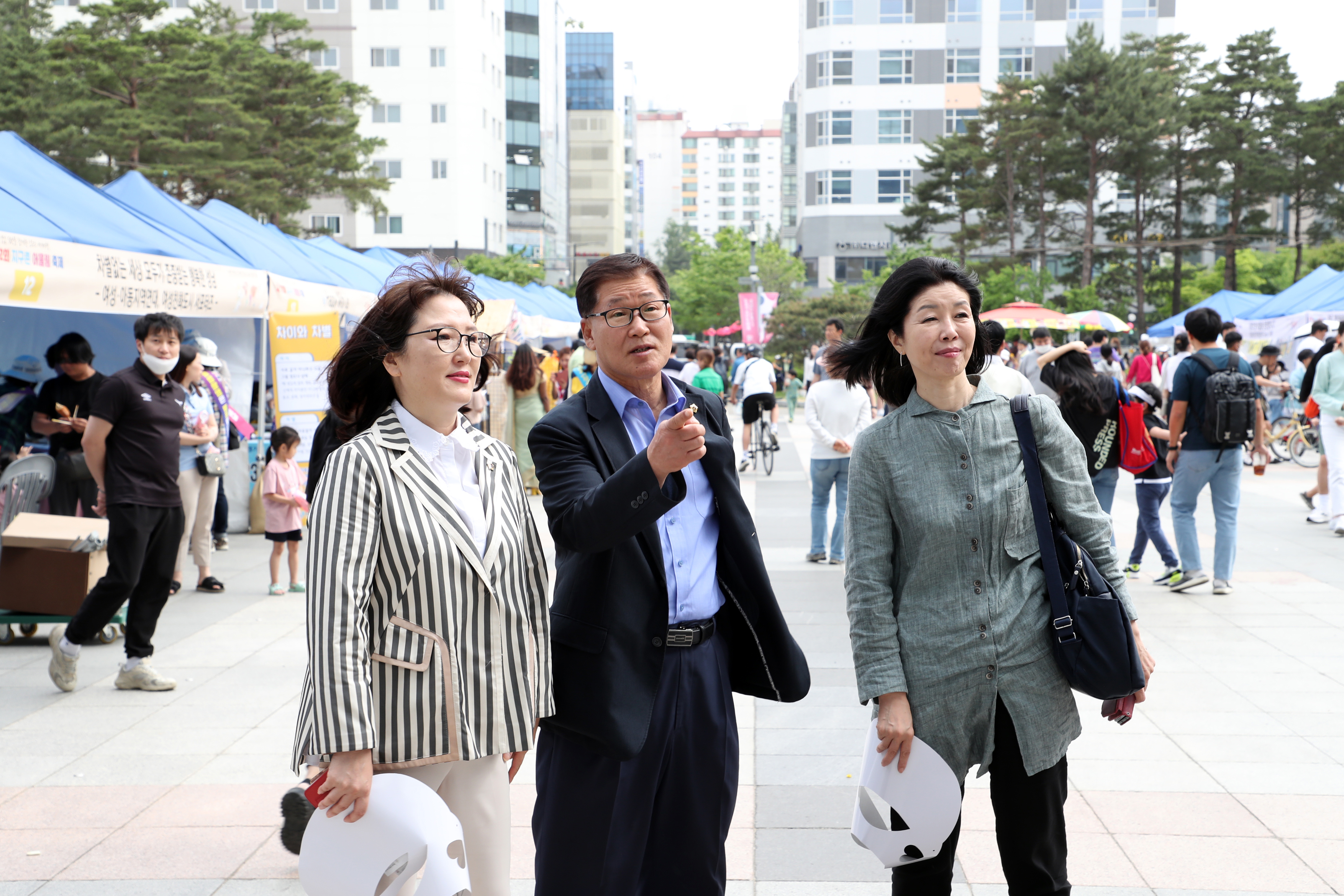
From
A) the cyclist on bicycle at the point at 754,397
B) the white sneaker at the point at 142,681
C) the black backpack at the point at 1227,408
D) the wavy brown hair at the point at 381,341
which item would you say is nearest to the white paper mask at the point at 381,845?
the wavy brown hair at the point at 381,341

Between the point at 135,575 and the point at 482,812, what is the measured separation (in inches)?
150

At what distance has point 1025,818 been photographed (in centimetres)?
258

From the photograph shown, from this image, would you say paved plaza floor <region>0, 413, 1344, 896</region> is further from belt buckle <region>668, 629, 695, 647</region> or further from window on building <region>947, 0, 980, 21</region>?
window on building <region>947, 0, 980, 21</region>

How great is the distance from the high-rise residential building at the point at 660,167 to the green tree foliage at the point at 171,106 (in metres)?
148

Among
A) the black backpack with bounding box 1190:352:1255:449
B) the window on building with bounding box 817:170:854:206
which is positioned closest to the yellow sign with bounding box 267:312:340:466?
the black backpack with bounding box 1190:352:1255:449

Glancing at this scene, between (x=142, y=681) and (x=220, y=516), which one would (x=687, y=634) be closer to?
(x=142, y=681)

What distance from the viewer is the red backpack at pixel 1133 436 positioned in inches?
298

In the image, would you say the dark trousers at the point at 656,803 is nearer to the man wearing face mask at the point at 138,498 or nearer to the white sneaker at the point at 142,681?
the man wearing face mask at the point at 138,498

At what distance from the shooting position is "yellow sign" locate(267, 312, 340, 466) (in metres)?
10.3

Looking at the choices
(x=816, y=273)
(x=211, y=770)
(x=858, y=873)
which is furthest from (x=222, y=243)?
(x=816, y=273)

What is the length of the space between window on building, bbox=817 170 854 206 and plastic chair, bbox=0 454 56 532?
6266cm

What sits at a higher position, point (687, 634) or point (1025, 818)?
point (687, 634)

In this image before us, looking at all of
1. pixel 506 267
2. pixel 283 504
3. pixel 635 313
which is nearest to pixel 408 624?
pixel 635 313

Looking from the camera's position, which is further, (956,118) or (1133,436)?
(956,118)
